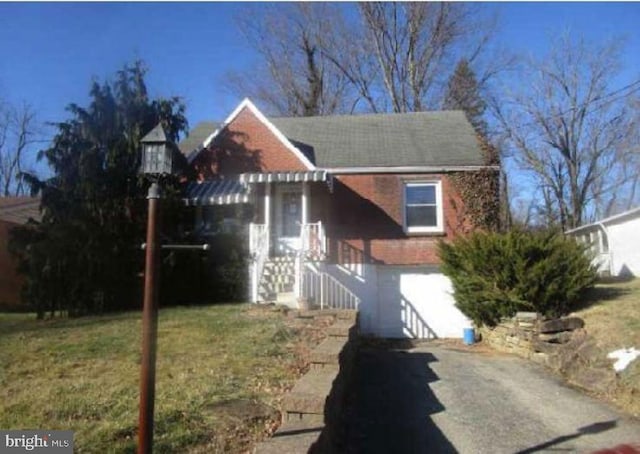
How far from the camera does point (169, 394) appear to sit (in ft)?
18.7

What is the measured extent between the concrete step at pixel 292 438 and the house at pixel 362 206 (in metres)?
10.4

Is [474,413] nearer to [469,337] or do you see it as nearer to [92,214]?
[469,337]

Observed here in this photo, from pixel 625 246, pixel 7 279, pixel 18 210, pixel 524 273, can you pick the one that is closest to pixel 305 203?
pixel 524 273

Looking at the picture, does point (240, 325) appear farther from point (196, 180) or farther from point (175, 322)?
point (196, 180)

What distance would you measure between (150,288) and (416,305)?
42.4 feet

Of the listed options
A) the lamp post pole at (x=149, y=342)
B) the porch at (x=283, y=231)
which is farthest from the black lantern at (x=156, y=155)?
the porch at (x=283, y=231)

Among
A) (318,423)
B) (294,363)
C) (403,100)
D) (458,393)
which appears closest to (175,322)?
(294,363)

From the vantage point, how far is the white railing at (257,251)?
13789mm

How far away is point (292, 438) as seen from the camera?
4289 millimetres

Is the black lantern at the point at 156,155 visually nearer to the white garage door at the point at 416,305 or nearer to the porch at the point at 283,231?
the porch at the point at 283,231

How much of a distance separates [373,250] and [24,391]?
11901 mm

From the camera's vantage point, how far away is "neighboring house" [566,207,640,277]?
57.4ft

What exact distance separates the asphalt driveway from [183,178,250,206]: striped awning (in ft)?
21.6

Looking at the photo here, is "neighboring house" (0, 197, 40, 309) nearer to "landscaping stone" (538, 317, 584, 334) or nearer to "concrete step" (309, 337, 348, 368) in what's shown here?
"concrete step" (309, 337, 348, 368)
